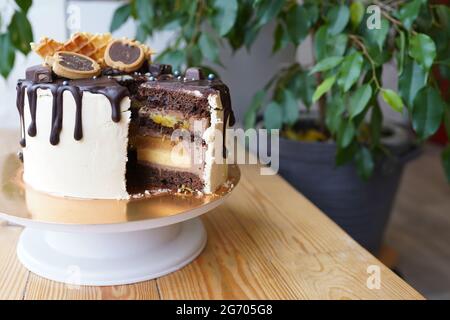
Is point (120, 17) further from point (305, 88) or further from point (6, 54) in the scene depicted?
point (305, 88)

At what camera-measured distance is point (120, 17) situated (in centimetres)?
155

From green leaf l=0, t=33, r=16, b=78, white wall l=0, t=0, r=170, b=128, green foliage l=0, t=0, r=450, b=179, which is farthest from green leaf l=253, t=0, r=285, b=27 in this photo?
white wall l=0, t=0, r=170, b=128

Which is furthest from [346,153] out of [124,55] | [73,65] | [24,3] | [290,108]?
[24,3]

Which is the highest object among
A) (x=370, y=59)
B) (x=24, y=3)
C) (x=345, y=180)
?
(x=24, y=3)

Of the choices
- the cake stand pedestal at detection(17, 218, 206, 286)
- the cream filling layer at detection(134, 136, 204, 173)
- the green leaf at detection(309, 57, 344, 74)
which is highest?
the green leaf at detection(309, 57, 344, 74)

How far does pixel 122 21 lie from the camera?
1.55 m

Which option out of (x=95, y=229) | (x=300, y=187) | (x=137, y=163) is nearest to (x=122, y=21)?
(x=137, y=163)

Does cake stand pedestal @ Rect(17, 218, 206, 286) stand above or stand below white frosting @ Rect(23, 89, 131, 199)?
below

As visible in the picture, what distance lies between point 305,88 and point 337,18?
0.27 metres

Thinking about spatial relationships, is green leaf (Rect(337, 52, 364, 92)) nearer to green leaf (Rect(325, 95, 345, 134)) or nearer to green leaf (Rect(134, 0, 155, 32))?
green leaf (Rect(325, 95, 345, 134))

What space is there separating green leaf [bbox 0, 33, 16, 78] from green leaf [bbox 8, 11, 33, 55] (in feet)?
0.07

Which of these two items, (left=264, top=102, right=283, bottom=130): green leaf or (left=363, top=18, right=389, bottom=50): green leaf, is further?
(left=264, top=102, right=283, bottom=130): green leaf

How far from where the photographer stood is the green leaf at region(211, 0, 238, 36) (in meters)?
1.27
